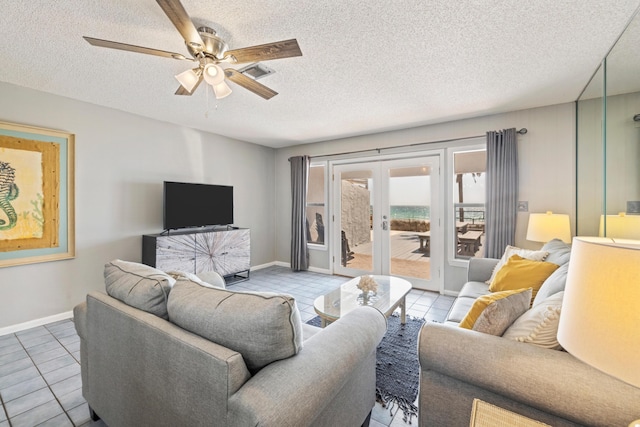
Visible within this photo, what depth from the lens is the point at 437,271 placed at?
4.05m

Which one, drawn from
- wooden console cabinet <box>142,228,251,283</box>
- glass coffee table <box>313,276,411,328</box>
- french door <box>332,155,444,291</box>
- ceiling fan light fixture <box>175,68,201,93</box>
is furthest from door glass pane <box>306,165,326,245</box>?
ceiling fan light fixture <box>175,68,201,93</box>

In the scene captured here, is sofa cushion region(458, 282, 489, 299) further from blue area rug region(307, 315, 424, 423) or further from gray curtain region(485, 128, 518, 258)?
gray curtain region(485, 128, 518, 258)

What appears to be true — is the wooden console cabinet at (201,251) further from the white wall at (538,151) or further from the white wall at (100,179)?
the white wall at (538,151)

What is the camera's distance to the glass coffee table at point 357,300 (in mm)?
2346

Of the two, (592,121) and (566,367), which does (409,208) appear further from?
(566,367)

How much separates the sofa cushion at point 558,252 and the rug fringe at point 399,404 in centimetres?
146

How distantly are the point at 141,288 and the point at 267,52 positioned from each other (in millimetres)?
1534

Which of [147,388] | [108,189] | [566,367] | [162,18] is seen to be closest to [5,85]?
[108,189]

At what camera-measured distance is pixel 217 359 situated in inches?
36.4

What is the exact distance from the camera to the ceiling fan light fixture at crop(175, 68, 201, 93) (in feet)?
6.55

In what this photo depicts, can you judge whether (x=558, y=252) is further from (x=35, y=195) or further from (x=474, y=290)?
(x=35, y=195)

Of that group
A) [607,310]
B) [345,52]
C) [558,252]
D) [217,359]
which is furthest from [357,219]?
[607,310]

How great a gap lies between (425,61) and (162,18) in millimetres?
1938

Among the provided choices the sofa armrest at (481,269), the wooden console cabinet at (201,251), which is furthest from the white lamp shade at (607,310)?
the wooden console cabinet at (201,251)
